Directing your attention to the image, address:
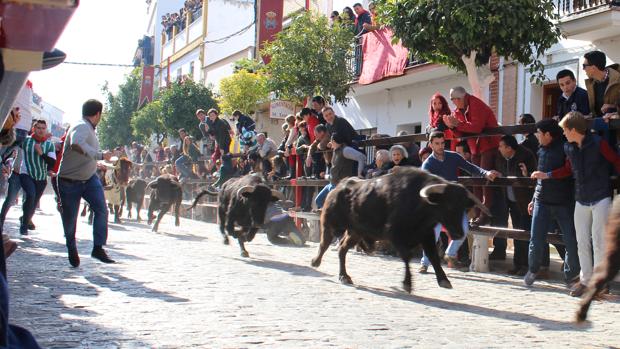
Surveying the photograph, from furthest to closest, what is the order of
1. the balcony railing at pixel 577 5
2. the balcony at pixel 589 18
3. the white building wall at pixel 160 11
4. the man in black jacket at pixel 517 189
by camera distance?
the white building wall at pixel 160 11
the balcony railing at pixel 577 5
the balcony at pixel 589 18
the man in black jacket at pixel 517 189

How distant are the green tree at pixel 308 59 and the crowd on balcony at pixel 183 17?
28493 mm

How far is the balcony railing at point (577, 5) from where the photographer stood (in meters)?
16.3

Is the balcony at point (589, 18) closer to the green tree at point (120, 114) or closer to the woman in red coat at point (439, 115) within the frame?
the woman in red coat at point (439, 115)

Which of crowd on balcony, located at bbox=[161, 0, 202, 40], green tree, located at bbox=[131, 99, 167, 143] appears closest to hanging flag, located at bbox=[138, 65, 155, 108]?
green tree, located at bbox=[131, 99, 167, 143]

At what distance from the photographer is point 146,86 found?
5281 centimetres

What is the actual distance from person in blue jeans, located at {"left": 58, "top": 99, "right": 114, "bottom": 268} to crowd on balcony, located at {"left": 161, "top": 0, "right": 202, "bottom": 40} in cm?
4232

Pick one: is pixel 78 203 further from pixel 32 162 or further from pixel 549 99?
pixel 549 99

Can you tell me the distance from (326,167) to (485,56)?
3.64 metres

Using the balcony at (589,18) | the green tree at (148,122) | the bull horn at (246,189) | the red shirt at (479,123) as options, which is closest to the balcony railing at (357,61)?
the balcony at (589,18)

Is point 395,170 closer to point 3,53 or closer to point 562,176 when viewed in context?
point 562,176

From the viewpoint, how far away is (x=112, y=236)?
15.9 metres

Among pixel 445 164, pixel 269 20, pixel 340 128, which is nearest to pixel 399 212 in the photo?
pixel 445 164

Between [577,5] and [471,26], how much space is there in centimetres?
476

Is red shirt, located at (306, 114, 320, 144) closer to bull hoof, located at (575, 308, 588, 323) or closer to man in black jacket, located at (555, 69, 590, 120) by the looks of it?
man in black jacket, located at (555, 69, 590, 120)
